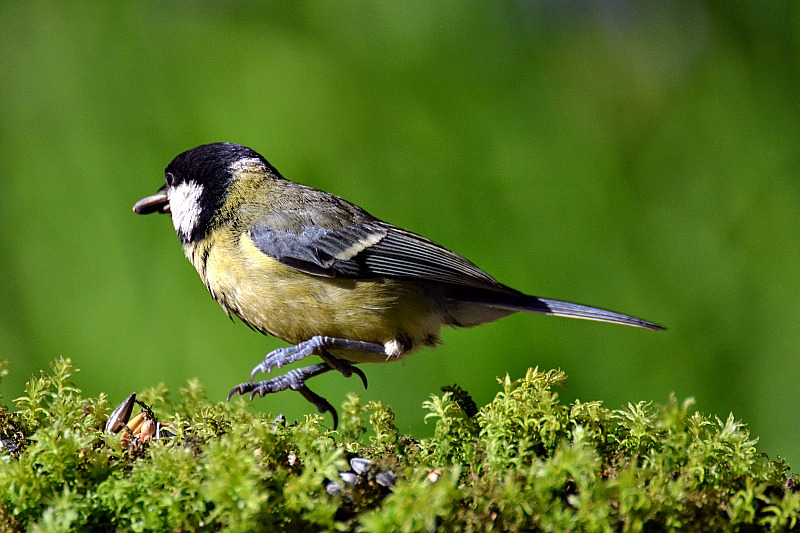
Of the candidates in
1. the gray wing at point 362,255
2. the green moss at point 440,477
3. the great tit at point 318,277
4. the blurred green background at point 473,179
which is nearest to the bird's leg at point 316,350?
the great tit at point 318,277

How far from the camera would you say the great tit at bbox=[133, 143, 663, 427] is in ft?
4.74

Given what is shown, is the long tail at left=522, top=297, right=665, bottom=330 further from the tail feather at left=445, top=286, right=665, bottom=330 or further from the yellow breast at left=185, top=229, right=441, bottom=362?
the yellow breast at left=185, top=229, right=441, bottom=362

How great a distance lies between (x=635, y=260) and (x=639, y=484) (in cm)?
129

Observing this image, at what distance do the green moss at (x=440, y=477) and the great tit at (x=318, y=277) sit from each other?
0.37 m

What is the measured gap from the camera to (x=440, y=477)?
2.91 feet

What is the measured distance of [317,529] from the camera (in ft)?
A: 2.67

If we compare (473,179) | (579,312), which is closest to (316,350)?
(579,312)

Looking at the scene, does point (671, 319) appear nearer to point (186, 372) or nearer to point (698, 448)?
point (698, 448)

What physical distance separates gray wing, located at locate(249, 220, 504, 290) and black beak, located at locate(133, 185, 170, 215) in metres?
0.36

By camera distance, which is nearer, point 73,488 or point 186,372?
point 73,488

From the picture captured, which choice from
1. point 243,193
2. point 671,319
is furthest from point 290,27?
point 671,319

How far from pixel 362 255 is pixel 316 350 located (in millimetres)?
224

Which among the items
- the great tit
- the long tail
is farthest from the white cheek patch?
the long tail

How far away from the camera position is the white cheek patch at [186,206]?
1625 millimetres
